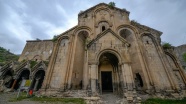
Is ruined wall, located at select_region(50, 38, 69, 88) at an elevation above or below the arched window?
below

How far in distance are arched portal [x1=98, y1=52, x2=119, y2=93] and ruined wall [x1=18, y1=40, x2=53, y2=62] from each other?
736 inches

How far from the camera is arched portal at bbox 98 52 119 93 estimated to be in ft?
35.8

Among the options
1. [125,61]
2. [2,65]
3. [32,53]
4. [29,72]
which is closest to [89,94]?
[125,61]

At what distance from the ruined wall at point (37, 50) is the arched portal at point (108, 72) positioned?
18.7 m

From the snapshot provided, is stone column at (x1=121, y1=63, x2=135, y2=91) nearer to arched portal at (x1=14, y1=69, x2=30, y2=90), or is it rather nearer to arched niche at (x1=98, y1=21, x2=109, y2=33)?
arched niche at (x1=98, y1=21, x2=109, y2=33)

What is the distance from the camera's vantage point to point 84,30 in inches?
533

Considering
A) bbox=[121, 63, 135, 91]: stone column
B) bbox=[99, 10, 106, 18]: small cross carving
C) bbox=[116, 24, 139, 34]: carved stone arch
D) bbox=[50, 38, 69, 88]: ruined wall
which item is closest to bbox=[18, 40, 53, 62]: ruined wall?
bbox=[50, 38, 69, 88]: ruined wall

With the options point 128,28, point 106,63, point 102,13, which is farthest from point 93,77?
point 102,13

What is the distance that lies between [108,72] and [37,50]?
937 inches

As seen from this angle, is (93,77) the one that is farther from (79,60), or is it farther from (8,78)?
(8,78)

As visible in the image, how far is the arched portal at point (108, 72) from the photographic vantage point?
10898 millimetres

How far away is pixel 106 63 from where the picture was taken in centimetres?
1223

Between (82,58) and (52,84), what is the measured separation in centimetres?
463

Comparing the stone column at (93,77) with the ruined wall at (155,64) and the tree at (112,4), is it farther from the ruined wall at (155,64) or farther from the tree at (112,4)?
the tree at (112,4)
